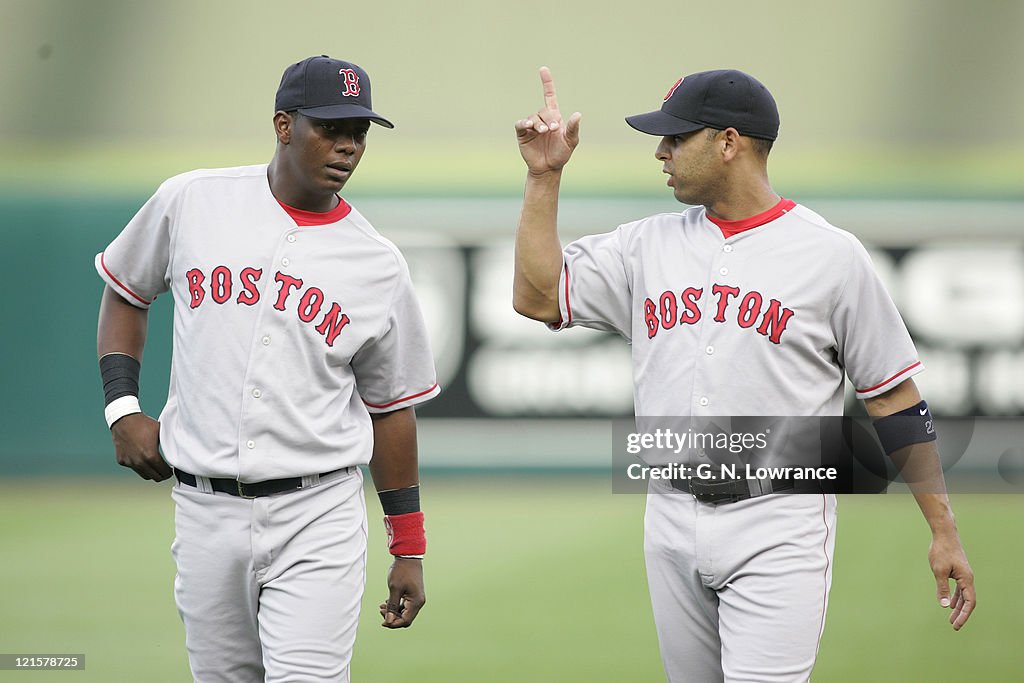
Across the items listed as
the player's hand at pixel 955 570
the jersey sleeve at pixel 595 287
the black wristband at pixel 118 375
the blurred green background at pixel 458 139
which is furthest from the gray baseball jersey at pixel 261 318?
the blurred green background at pixel 458 139

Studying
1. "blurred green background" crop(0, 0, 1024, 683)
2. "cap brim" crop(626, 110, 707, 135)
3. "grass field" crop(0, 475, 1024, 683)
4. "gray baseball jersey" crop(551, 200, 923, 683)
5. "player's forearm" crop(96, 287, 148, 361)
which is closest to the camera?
"gray baseball jersey" crop(551, 200, 923, 683)

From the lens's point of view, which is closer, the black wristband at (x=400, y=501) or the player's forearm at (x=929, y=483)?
the player's forearm at (x=929, y=483)

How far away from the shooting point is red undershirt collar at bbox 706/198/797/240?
2.67m

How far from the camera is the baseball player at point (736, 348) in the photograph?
253cm

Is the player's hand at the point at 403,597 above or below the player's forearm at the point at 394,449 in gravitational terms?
below

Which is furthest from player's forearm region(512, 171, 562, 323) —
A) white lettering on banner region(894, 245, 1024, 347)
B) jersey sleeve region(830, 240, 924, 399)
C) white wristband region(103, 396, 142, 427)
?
white lettering on banner region(894, 245, 1024, 347)

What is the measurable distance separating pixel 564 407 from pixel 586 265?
2.01 metres

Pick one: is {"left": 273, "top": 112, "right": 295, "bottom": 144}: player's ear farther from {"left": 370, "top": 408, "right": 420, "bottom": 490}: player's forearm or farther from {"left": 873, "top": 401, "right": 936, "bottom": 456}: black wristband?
{"left": 873, "top": 401, "right": 936, "bottom": 456}: black wristband

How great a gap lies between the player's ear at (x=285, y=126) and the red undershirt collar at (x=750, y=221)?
954mm

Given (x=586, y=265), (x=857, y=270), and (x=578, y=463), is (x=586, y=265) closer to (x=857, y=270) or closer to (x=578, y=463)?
(x=857, y=270)

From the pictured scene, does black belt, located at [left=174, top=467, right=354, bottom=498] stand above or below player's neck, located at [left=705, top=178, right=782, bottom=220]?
below

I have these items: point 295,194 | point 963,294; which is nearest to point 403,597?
point 295,194

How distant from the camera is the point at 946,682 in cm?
432

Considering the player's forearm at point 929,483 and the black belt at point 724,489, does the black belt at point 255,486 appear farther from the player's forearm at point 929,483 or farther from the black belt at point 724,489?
the player's forearm at point 929,483
